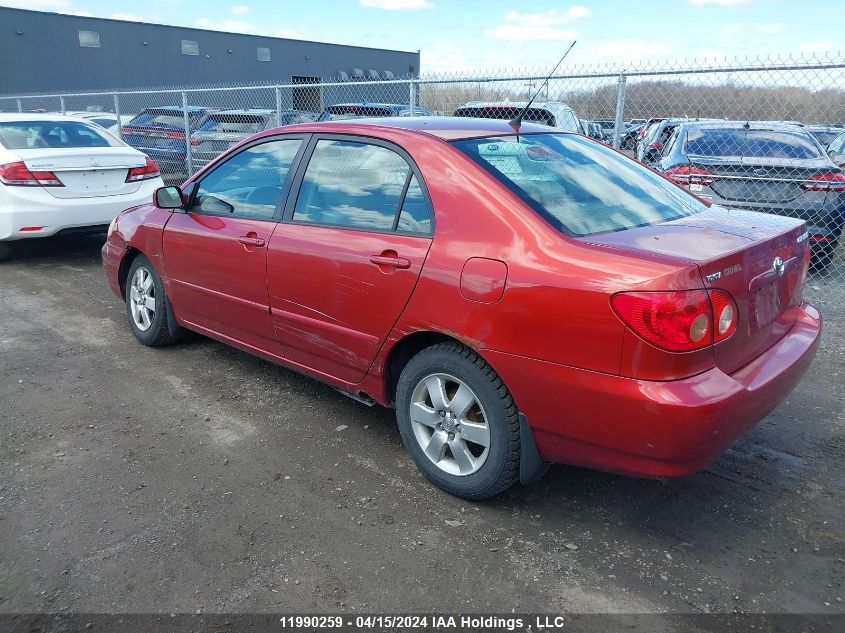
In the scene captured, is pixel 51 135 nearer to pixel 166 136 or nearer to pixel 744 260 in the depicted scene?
pixel 166 136

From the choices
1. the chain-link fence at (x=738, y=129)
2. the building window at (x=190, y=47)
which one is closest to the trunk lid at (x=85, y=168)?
the chain-link fence at (x=738, y=129)

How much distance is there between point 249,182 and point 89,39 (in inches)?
1209

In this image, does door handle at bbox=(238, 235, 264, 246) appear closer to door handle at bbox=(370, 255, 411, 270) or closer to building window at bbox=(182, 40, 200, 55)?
door handle at bbox=(370, 255, 411, 270)

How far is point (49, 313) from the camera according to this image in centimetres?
598

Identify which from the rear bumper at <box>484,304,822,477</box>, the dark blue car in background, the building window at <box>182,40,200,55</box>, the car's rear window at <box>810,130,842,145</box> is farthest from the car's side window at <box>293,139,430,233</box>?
the building window at <box>182,40,200,55</box>

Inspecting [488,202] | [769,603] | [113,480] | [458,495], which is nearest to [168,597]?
[113,480]

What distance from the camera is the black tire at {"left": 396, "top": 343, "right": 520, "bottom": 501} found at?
2.81m

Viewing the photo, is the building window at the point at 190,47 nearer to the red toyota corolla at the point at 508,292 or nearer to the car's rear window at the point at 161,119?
the car's rear window at the point at 161,119

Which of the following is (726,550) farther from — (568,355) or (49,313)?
(49,313)

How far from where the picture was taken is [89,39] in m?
29.4

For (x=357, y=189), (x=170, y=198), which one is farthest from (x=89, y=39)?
(x=357, y=189)

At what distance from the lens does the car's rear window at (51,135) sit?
7454 mm

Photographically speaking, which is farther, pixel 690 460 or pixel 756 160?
pixel 756 160

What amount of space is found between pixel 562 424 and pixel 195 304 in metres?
2.72
